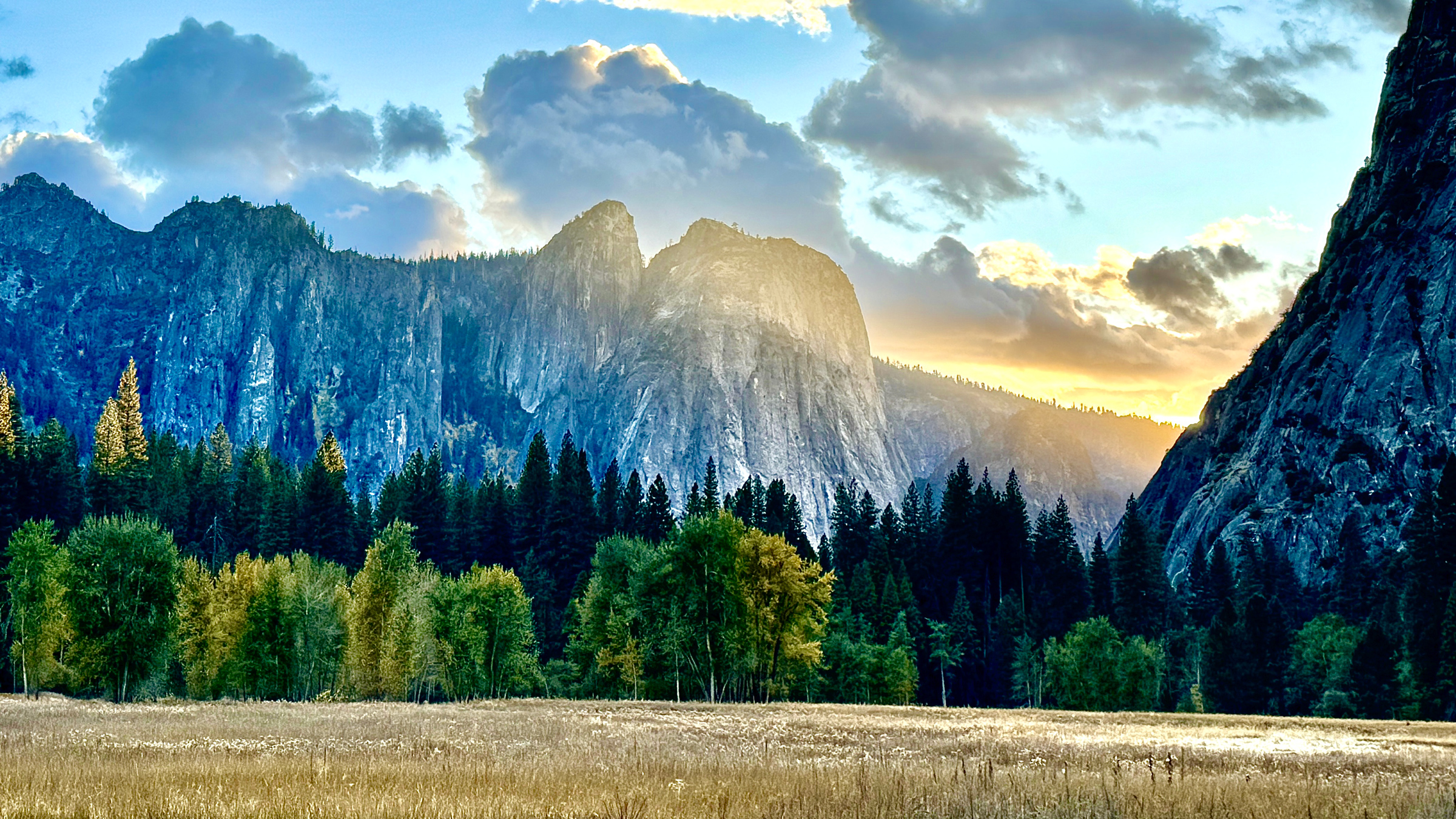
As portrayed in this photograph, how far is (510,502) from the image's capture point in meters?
117

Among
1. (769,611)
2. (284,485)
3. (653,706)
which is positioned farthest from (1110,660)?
(284,485)

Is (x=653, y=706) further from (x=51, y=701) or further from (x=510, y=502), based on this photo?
(x=510, y=502)

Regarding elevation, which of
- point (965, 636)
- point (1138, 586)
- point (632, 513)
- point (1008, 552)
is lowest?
point (965, 636)

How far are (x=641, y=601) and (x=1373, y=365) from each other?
325 ft

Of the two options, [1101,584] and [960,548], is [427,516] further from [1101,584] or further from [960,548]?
[1101,584]

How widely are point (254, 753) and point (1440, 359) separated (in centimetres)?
12934

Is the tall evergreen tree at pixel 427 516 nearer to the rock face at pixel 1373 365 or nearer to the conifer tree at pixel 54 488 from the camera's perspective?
the conifer tree at pixel 54 488

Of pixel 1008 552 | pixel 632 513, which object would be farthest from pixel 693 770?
pixel 632 513

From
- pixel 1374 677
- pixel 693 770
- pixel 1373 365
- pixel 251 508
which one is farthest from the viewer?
pixel 1373 365

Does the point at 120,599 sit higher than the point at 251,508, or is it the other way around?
the point at 251,508

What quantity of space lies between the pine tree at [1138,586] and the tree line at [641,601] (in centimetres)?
24

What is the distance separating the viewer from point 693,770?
64.8ft

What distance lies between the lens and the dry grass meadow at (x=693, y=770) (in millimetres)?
15188

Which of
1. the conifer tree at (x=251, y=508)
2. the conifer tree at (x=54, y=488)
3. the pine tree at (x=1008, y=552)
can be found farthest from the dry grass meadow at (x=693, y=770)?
the conifer tree at (x=251, y=508)
